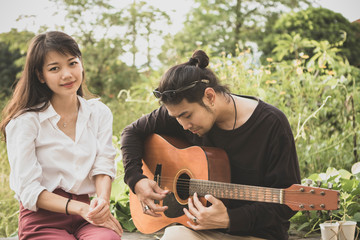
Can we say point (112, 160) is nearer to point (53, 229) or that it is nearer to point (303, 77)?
point (53, 229)

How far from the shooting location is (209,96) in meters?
2.37

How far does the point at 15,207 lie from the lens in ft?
13.5

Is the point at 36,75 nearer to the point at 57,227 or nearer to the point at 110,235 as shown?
the point at 57,227

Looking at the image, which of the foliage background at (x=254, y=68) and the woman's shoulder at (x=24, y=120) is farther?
the foliage background at (x=254, y=68)

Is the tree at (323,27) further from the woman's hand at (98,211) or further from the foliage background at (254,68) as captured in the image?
the woman's hand at (98,211)

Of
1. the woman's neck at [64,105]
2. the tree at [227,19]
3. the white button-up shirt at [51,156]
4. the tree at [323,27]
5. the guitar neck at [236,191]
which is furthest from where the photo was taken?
the tree at [227,19]

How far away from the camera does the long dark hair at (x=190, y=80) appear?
7.66 feet

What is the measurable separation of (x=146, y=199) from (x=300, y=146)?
198 cm

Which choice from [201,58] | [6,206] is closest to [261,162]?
[201,58]

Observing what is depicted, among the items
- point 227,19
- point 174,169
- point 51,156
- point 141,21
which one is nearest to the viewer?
point 51,156

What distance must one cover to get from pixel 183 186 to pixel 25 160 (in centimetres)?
93

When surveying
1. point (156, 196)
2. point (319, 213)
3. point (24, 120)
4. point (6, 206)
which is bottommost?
point (6, 206)

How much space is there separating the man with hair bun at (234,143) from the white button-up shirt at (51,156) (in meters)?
0.47

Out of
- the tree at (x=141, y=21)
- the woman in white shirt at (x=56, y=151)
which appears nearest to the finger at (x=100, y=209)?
the woman in white shirt at (x=56, y=151)
